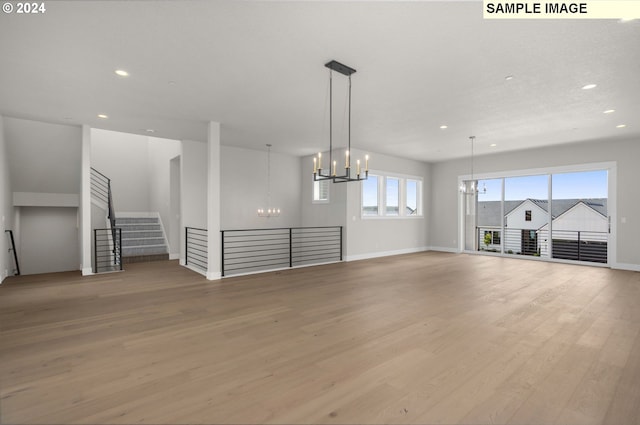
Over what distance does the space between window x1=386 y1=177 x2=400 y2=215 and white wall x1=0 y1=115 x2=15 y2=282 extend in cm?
847

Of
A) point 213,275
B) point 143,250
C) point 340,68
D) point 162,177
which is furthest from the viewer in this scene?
point 162,177

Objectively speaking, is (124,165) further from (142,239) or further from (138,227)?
(142,239)

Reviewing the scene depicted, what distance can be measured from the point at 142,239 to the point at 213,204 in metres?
4.10

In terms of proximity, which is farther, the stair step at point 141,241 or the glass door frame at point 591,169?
the stair step at point 141,241

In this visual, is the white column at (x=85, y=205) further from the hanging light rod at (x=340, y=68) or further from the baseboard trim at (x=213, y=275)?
the hanging light rod at (x=340, y=68)

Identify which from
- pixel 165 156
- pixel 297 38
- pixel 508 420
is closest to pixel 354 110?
pixel 297 38

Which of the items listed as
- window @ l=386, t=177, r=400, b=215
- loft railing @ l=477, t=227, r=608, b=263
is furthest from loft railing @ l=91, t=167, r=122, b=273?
loft railing @ l=477, t=227, r=608, b=263

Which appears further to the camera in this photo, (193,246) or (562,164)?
(562,164)

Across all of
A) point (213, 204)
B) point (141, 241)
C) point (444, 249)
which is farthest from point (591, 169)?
point (141, 241)

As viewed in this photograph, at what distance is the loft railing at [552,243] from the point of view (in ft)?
23.8

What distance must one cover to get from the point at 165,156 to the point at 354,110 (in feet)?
20.5

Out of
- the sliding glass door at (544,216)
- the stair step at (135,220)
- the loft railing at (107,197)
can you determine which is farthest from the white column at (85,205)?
the sliding glass door at (544,216)

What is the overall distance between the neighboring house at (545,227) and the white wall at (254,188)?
5.74 metres

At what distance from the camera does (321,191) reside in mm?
8820
